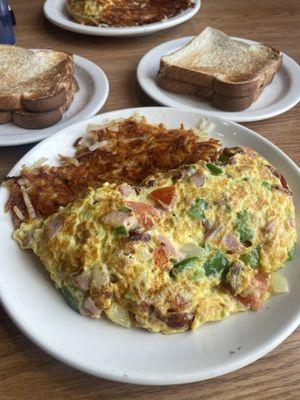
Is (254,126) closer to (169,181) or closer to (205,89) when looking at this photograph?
(205,89)

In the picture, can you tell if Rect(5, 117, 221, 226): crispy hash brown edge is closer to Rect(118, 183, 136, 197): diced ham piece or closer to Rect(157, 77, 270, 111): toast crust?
Rect(118, 183, 136, 197): diced ham piece

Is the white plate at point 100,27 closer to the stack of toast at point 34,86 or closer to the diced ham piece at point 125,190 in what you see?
the stack of toast at point 34,86

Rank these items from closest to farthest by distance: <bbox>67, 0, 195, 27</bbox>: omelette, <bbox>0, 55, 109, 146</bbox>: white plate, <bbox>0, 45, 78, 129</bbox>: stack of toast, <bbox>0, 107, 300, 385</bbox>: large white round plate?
<bbox>0, 107, 300, 385</bbox>: large white round plate < <bbox>0, 55, 109, 146</bbox>: white plate < <bbox>0, 45, 78, 129</bbox>: stack of toast < <bbox>67, 0, 195, 27</bbox>: omelette

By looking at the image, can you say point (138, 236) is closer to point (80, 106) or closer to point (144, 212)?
point (144, 212)

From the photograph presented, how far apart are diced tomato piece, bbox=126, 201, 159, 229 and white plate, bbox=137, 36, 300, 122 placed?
875 mm

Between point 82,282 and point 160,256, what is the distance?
0.22 m

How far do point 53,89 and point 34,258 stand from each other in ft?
3.33

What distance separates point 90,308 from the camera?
1112 mm

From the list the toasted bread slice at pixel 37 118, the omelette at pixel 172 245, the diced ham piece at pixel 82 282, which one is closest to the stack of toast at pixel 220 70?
the toasted bread slice at pixel 37 118

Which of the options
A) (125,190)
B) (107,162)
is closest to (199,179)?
(125,190)

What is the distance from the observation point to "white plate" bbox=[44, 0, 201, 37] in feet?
8.57

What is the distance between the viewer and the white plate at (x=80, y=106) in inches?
72.7

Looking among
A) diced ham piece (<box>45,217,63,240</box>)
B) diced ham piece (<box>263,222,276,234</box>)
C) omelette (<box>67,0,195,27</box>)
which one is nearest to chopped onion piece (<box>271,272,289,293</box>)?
diced ham piece (<box>263,222,276,234</box>)

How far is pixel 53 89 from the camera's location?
2.02 meters
